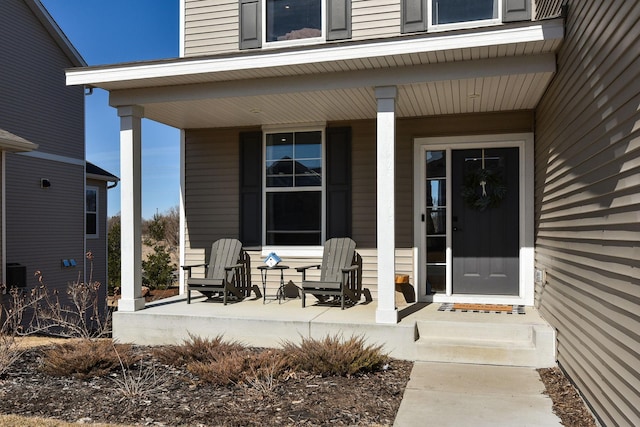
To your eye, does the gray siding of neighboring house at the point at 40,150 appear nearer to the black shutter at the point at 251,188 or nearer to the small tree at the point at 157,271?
the small tree at the point at 157,271

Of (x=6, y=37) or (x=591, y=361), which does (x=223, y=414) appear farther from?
(x=6, y=37)

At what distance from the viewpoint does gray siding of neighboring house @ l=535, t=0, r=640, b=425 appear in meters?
2.62

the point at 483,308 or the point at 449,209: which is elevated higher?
the point at 449,209

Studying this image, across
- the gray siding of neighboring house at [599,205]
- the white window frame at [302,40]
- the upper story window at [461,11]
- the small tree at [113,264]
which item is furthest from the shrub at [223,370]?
the small tree at [113,264]

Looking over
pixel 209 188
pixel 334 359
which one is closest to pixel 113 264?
pixel 209 188

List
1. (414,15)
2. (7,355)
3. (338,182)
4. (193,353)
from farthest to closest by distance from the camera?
1. (338,182)
2. (414,15)
3. (193,353)
4. (7,355)

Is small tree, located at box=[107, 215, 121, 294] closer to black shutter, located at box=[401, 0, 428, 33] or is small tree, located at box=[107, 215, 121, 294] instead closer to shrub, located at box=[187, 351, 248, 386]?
shrub, located at box=[187, 351, 248, 386]

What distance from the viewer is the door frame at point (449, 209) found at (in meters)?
5.88

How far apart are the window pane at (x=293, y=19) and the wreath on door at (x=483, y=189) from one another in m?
2.52

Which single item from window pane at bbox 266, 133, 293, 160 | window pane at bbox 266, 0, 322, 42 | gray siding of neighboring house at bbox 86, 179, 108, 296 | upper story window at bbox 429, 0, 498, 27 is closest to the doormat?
window pane at bbox 266, 133, 293, 160

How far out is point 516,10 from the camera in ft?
18.4

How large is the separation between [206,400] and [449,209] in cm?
373

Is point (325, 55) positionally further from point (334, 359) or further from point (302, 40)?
point (334, 359)

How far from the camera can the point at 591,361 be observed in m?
3.31
